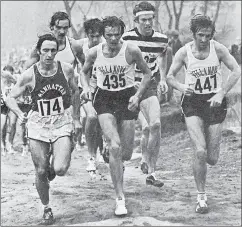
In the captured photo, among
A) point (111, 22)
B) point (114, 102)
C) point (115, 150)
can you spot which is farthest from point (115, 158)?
point (111, 22)

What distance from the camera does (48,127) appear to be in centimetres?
608

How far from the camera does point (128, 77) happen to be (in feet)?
21.4

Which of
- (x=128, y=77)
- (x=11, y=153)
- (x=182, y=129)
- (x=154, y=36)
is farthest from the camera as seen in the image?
(x=182, y=129)

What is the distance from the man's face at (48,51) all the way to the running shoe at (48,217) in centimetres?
162

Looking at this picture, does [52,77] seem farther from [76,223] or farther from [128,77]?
[76,223]

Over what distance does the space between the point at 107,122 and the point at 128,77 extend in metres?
0.65

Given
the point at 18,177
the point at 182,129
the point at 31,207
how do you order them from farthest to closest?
the point at 182,129 < the point at 18,177 < the point at 31,207

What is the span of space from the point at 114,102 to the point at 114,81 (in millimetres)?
245

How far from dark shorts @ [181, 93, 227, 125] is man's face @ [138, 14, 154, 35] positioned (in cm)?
151

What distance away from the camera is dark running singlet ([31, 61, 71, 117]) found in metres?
6.04

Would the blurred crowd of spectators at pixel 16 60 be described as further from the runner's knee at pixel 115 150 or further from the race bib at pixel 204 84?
the runner's knee at pixel 115 150

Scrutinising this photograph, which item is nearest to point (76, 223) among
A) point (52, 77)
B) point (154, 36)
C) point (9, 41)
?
point (52, 77)

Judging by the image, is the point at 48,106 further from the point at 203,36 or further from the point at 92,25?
the point at 92,25

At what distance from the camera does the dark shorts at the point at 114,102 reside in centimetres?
639
